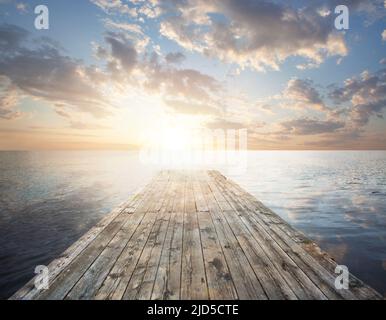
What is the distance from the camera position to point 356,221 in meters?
11.7

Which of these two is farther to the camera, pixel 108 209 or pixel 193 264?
pixel 108 209

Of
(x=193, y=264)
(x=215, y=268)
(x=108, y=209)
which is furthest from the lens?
(x=108, y=209)

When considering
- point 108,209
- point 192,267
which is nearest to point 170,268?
point 192,267

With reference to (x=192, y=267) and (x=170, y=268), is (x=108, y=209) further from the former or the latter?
(x=192, y=267)

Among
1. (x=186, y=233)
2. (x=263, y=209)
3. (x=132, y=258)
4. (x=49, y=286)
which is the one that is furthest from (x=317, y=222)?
(x=49, y=286)

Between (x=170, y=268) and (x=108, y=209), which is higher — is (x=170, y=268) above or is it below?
above

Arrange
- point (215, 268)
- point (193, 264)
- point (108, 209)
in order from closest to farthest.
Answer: point (215, 268) < point (193, 264) < point (108, 209)

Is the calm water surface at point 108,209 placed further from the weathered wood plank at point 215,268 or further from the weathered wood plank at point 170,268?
the weathered wood plank at point 215,268

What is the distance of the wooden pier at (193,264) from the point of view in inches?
110

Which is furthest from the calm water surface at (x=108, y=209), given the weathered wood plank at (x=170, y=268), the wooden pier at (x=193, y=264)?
the weathered wood plank at (x=170, y=268)

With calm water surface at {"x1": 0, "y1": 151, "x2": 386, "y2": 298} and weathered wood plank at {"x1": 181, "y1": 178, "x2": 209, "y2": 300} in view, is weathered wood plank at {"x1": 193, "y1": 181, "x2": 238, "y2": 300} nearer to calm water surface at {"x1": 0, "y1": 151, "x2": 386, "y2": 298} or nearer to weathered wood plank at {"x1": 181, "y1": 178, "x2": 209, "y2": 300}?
weathered wood plank at {"x1": 181, "y1": 178, "x2": 209, "y2": 300}

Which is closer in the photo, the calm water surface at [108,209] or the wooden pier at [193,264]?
the wooden pier at [193,264]

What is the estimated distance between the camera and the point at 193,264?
11.6ft

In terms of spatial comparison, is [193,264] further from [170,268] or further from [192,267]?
[170,268]
